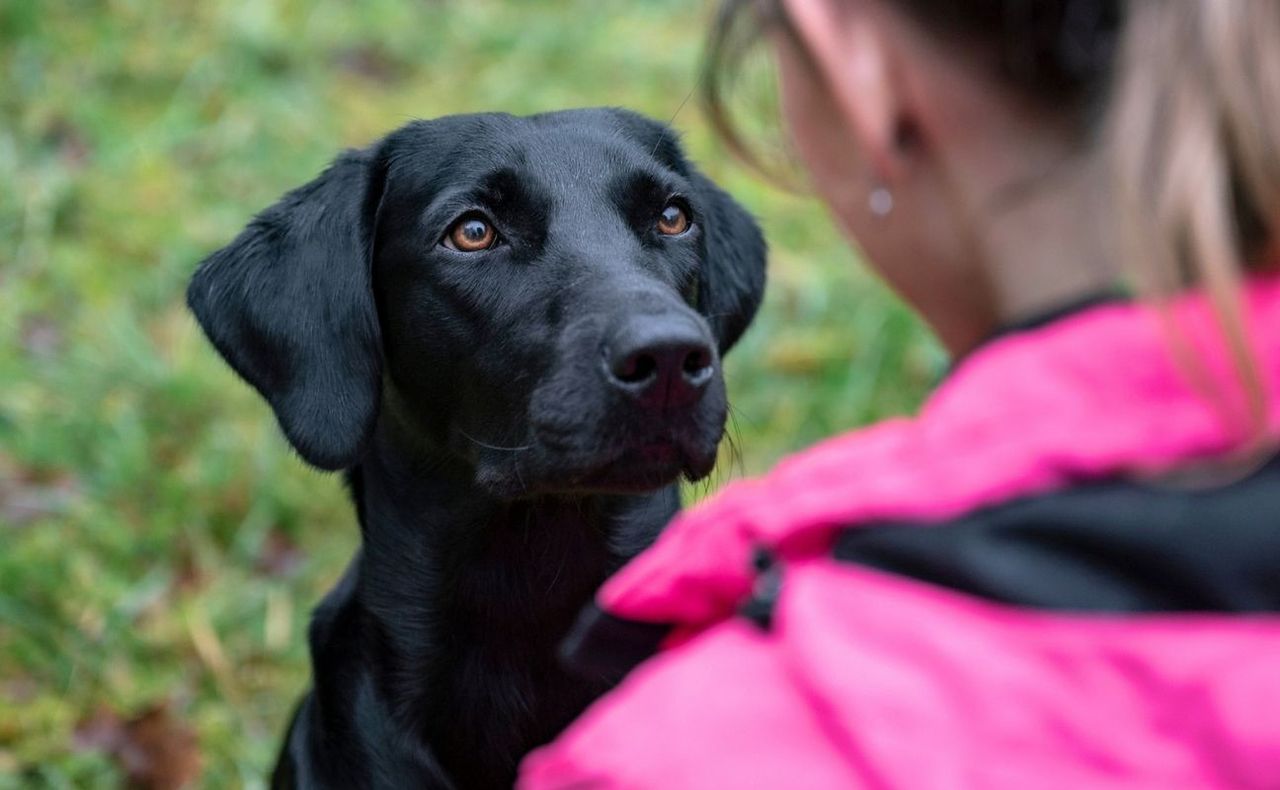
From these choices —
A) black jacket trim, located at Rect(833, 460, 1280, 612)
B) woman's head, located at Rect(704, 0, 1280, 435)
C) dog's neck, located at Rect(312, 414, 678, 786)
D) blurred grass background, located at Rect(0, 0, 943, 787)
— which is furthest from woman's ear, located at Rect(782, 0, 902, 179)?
blurred grass background, located at Rect(0, 0, 943, 787)

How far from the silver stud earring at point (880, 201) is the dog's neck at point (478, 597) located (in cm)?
100

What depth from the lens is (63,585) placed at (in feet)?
13.7

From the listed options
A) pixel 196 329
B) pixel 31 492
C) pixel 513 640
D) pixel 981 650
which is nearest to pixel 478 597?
pixel 513 640

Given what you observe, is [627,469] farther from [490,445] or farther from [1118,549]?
[1118,549]

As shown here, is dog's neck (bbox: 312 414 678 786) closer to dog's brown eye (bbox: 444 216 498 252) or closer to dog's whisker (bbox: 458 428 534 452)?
dog's whisker (bbox: 458 428 534 452)

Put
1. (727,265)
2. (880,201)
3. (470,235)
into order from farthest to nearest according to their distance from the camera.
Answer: (727,265)
(470,235)
(880,201)

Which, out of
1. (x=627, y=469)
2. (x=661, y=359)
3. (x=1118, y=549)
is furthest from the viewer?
(x=627, y=469)

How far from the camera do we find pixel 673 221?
115 inches

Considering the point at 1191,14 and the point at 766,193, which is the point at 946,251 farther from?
the point at 766,193

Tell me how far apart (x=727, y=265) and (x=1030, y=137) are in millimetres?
1581

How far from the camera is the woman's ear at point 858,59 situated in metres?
1.70

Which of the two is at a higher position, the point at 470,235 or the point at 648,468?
the point at 470,235

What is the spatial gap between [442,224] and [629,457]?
662mm

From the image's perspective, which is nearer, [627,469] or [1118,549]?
[1118,549]
